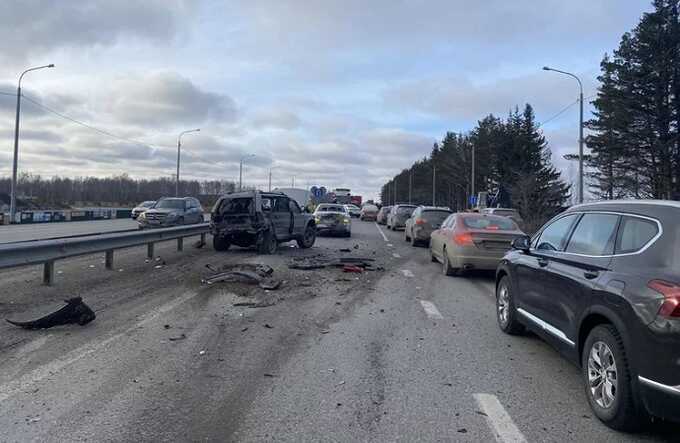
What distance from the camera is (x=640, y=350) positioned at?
411 centimetres

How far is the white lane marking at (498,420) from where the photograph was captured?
4.23m

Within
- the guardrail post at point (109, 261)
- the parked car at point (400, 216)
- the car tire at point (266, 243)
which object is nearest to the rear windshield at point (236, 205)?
the car tire at point (266, 243)

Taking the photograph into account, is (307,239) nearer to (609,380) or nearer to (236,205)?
(236,205)

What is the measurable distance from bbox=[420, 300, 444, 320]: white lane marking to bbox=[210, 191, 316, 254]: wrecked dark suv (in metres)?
7.66

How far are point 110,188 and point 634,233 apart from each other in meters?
107

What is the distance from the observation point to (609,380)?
14.9 feet

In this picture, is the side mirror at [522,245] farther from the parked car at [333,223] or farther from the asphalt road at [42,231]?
the asphalt road at [42,231]

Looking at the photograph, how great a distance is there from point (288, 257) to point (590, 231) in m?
11.4

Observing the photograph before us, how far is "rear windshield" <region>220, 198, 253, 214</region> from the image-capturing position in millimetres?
16828

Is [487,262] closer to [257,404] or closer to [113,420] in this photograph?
[257,404]

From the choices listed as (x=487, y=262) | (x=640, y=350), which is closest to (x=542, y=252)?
(x=640, y=350)

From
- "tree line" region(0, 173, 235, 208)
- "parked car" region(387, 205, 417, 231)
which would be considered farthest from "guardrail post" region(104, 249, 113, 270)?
"tree line" region(0, 173, 235, 208)

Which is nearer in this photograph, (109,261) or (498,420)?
Answer: (498,420)

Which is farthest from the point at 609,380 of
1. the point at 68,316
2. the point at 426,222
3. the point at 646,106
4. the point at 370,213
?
the point at 370,213
